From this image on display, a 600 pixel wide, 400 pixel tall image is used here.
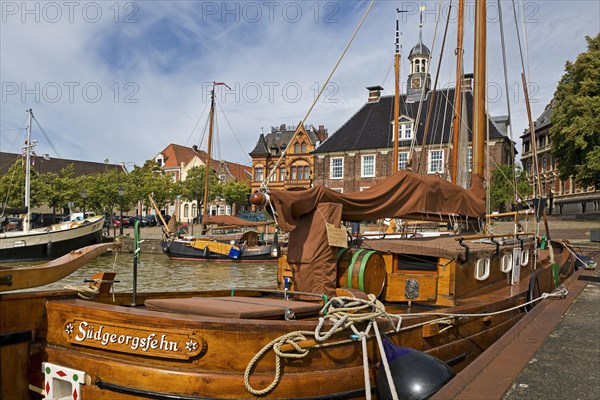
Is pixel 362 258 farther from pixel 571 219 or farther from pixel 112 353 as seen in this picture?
pixel 571 219

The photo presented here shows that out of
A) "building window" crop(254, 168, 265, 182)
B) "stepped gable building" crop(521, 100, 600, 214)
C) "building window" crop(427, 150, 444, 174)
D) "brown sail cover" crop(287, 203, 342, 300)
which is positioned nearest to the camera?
"brown sail cover" crop(287, 203, 342, 300)

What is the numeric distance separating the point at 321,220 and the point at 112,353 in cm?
292

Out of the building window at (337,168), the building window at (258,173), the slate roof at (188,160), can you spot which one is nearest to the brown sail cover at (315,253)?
the building window at (337,168)

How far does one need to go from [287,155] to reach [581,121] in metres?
31.9

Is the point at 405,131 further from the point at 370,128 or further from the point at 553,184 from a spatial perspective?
the point at 553,184

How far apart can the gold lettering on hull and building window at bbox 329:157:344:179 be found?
1895 inches

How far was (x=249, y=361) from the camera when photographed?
409 cm

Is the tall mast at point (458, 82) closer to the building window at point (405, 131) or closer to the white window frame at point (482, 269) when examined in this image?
the white window frame at point (482, 269)

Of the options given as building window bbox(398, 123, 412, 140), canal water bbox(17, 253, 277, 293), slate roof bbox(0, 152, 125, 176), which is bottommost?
canal water bbox(17, 253, 277, 293)

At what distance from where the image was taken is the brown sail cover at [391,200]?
19.5ft

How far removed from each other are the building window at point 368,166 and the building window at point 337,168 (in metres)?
2.42

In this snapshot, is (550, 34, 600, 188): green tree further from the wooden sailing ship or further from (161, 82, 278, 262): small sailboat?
the wooden sailing ship

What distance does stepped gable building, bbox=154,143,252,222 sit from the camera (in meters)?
66.0

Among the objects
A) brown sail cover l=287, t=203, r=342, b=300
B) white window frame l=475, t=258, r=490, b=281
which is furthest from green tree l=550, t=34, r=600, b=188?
brown sail cover l=287, t=203, r=342, b=300
